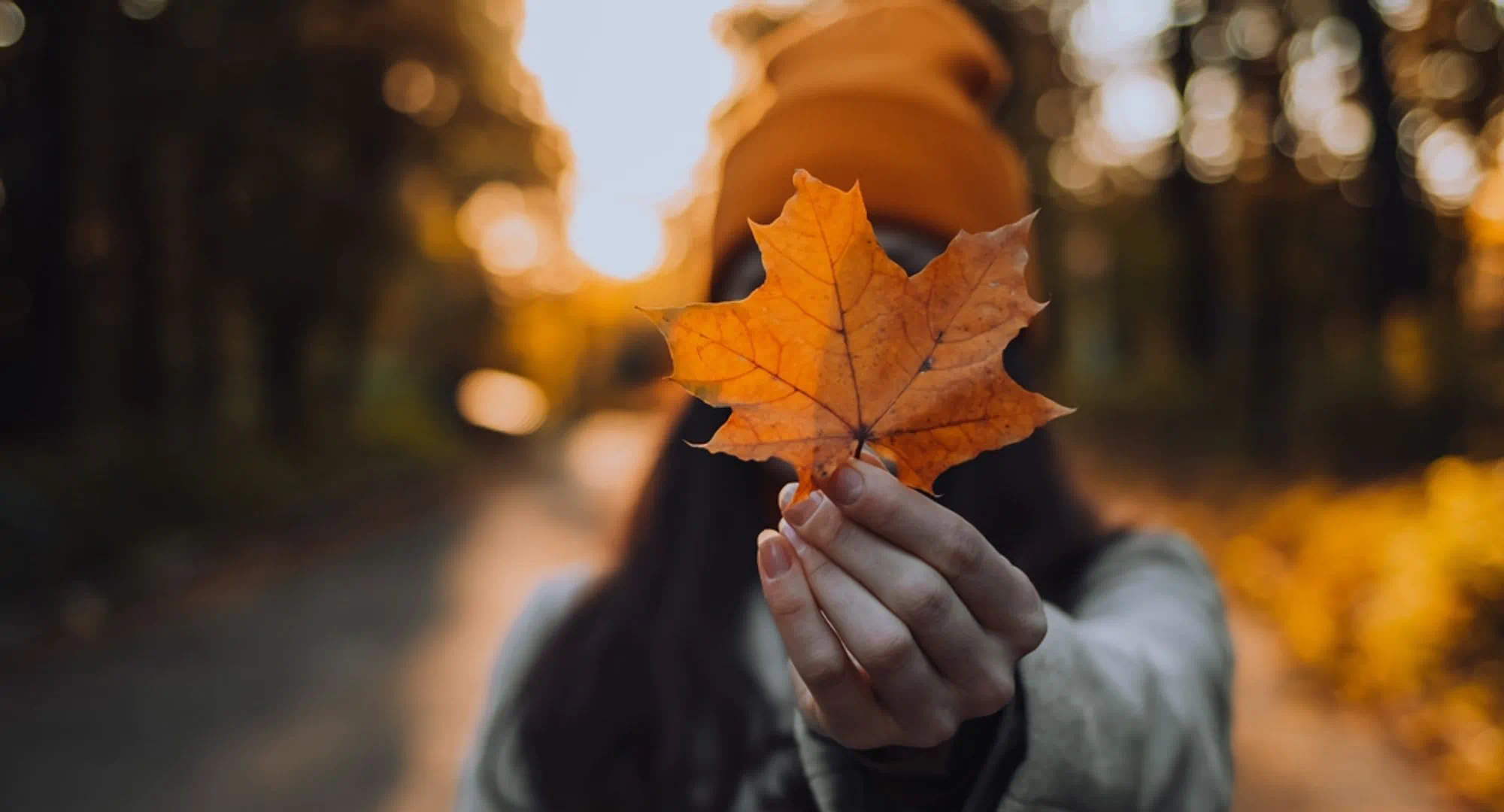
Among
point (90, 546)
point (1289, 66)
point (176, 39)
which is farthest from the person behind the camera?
point (1289, 66)

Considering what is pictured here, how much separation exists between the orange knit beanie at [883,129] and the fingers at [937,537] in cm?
102

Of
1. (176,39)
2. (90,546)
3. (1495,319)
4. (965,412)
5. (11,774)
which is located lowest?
(1495,319)

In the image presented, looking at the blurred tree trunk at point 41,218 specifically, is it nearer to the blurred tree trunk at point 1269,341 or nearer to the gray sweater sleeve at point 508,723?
the gray sweater sleeve at point 508,723

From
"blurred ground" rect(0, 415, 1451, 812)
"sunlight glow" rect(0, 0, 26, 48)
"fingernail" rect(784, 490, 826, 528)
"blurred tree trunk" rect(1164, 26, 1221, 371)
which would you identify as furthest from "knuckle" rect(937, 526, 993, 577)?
"blurred tree trunk" rect(1164, 26, 1221, 371)

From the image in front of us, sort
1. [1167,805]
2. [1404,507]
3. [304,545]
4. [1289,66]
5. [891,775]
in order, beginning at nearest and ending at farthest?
[891,775] → [1167,805] → [1404,507] → [304,545] → [1289,66]

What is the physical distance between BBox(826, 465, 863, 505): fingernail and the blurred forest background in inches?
57.2

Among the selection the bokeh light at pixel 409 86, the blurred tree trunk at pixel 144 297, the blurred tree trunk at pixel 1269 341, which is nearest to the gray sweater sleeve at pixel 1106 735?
the blurred tree trunk at pixel 144 297

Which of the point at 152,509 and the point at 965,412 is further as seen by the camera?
the point at 152,509

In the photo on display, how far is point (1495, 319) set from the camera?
12.1 m

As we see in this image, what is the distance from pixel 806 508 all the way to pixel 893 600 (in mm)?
127

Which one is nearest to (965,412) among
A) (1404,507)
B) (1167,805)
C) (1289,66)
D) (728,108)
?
(1167,805)

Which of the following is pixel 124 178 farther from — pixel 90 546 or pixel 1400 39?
pixel 1400 39

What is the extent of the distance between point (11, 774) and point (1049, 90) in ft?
53.0

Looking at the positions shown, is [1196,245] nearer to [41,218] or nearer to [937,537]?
[41,218]
